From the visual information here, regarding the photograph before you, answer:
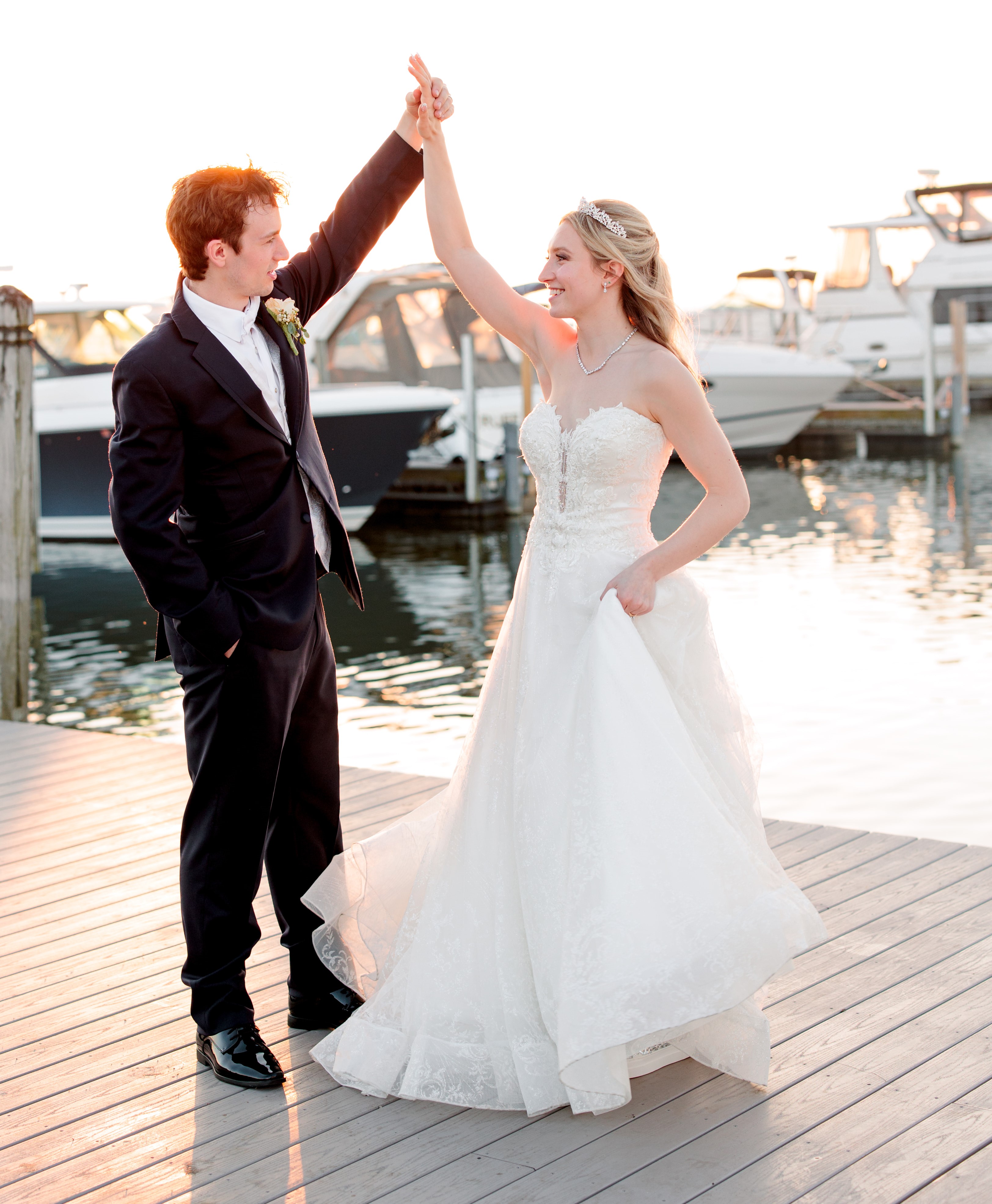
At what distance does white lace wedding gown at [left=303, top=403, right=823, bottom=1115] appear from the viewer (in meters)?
2.32

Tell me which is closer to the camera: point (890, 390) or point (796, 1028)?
point (796, 1028)

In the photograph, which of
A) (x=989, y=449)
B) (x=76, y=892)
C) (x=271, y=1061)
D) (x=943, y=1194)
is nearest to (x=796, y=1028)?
(x=943, y=1194)

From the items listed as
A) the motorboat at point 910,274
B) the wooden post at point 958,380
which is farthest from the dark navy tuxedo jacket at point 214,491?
the motorboat at point 910,274

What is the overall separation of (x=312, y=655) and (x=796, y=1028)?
1227 mm

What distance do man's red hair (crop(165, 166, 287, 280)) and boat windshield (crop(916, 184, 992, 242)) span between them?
30618mm

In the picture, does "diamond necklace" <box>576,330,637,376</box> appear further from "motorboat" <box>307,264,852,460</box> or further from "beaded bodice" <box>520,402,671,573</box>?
"motorboat" <box>307,264,852,460</box>

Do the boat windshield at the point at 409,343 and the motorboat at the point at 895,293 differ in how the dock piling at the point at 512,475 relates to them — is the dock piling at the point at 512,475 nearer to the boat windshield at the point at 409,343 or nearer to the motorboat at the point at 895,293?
the boat windshield at the point at 409,343

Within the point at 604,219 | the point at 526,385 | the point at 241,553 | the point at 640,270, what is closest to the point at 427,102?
the point at 604,219

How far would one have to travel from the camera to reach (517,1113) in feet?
8.02

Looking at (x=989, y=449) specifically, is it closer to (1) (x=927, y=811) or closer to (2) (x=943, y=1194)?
(1) (x=927, y=811)

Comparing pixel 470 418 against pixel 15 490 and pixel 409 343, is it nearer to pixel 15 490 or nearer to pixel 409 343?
pixel 409 343

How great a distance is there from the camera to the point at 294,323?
8.72 ft

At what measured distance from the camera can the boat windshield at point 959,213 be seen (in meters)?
30.3

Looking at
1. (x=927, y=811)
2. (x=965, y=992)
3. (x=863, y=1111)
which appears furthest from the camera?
(x=927, y=811)
